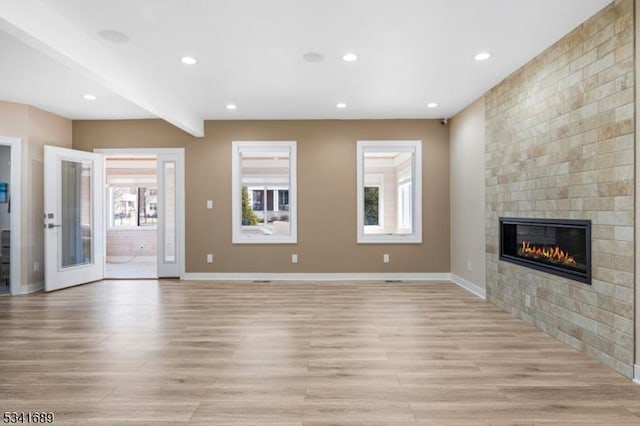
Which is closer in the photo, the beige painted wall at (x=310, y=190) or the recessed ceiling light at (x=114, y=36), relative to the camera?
the recessed ceiling light at (x=114, y=36)

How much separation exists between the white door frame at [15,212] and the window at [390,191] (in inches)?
184

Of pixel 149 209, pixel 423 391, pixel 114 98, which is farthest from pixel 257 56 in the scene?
pixel 149 209

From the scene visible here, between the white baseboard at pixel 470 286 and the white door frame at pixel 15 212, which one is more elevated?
the white door frame at pixel 15 212

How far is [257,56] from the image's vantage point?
358 centimetres

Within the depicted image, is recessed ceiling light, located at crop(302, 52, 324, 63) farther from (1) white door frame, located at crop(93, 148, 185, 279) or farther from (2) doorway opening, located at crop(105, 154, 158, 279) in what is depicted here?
(2) doorway opening, located at crop(105, 154, 158, 279)

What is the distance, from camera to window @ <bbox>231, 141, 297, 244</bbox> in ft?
20.1

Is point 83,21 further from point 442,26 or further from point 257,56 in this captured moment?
point 442,26

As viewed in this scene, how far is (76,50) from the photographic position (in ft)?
9.96

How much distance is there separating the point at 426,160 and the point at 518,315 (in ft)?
9.37

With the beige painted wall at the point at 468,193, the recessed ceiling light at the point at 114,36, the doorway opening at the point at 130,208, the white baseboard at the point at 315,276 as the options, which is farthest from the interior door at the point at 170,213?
the beige painted wall at the point at 468,193

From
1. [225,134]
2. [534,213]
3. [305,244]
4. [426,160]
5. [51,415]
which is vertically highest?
[225,134]

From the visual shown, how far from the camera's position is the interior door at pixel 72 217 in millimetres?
5328

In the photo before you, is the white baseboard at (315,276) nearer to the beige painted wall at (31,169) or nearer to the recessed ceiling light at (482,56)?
the beige painted wall at (31,169)

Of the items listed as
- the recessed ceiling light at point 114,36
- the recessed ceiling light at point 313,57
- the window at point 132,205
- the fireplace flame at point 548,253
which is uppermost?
the recessed ceiling light at point 313,57
